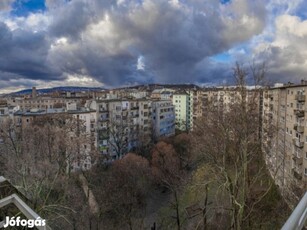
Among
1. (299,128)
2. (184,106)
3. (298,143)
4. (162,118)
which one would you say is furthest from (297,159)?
(184,106)

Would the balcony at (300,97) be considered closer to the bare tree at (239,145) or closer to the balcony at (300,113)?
the balcony at (300,113)

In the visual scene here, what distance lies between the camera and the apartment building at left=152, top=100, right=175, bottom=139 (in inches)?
1839

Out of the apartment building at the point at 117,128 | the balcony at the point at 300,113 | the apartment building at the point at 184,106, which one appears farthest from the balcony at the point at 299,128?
the apartment building at the point at 184,106

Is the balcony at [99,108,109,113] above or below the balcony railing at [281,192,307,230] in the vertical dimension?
below

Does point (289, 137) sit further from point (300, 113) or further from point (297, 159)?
point (300, 113)

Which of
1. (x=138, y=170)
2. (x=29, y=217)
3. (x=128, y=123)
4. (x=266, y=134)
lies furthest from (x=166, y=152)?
(x=29, y=217)

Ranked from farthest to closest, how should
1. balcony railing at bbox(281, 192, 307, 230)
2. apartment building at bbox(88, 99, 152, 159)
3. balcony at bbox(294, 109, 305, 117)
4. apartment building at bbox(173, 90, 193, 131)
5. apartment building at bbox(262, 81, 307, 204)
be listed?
apartment building at bbox(173, 90, 193, 131) → apartment building at bbox(88, 99, 152, 159) → balcony at bbox(294, 109, 305, 117) → apartment building at bbox(262, 81, 307, 204) → balcony railing at bbox(281, 192, 307, 230)

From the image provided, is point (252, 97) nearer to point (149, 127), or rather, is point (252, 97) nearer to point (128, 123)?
point (128, 123)

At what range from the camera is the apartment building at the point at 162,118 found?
153 feet

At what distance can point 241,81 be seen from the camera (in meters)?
10.3

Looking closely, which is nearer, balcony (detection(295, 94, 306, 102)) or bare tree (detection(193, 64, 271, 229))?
bare tree (detection(193, 64, 271, 229))

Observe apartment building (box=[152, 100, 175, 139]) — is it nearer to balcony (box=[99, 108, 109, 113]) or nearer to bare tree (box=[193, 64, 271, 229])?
balcony (box=[99, 108, 109, 113])

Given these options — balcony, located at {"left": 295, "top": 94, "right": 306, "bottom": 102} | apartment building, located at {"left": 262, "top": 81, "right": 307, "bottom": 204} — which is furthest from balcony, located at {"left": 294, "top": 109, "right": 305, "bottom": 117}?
balcony, located at {"left": 295, "top": 94, "right": 306, "bottom": 102}

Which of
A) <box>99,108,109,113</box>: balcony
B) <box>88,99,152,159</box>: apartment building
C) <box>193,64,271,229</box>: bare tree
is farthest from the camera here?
<box>99,108,109,113</box>: balcony
